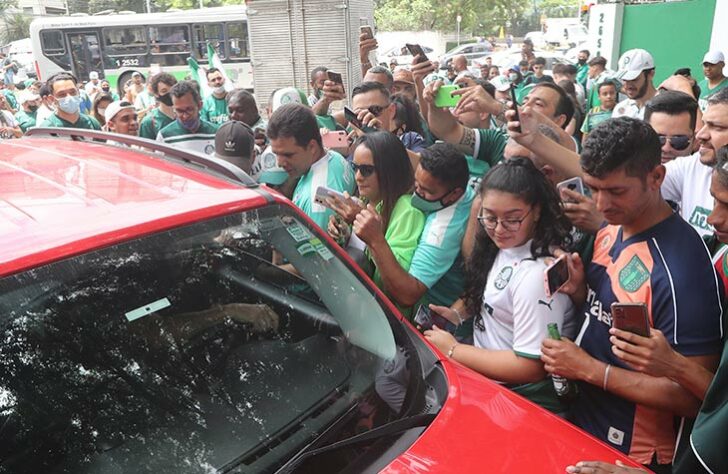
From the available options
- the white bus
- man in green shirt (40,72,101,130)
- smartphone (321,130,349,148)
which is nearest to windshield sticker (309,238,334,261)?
smartphone (321,130,349,148)

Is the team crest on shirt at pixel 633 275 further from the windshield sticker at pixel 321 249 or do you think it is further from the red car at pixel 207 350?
the windshield sticker at pixel 321 249

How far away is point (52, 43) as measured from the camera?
18.8 meters

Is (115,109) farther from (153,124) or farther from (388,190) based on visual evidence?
(388,190)

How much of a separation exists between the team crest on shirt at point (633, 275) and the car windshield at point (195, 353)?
0.74 m

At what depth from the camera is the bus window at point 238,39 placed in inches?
717

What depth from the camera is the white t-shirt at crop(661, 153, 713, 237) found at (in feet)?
8.58

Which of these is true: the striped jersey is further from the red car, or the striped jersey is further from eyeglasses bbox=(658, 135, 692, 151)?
eyeglasses bbox=(658, 135, 692, 151)

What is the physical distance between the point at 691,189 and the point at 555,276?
1.28m

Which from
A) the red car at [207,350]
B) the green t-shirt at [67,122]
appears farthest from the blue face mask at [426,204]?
the green t-shirt at [67,122]

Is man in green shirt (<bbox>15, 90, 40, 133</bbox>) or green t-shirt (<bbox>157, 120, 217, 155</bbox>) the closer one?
green t-shirt (<bbox>157, 120, 217, 155</bbox>)

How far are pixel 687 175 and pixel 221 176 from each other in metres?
2.20

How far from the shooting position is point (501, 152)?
3688mm

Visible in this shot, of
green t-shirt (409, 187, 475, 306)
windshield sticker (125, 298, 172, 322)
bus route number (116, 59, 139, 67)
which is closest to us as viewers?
windshield sticker (125, 298, 172, 322)

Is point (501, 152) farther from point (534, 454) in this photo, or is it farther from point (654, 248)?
point (534, 454)
